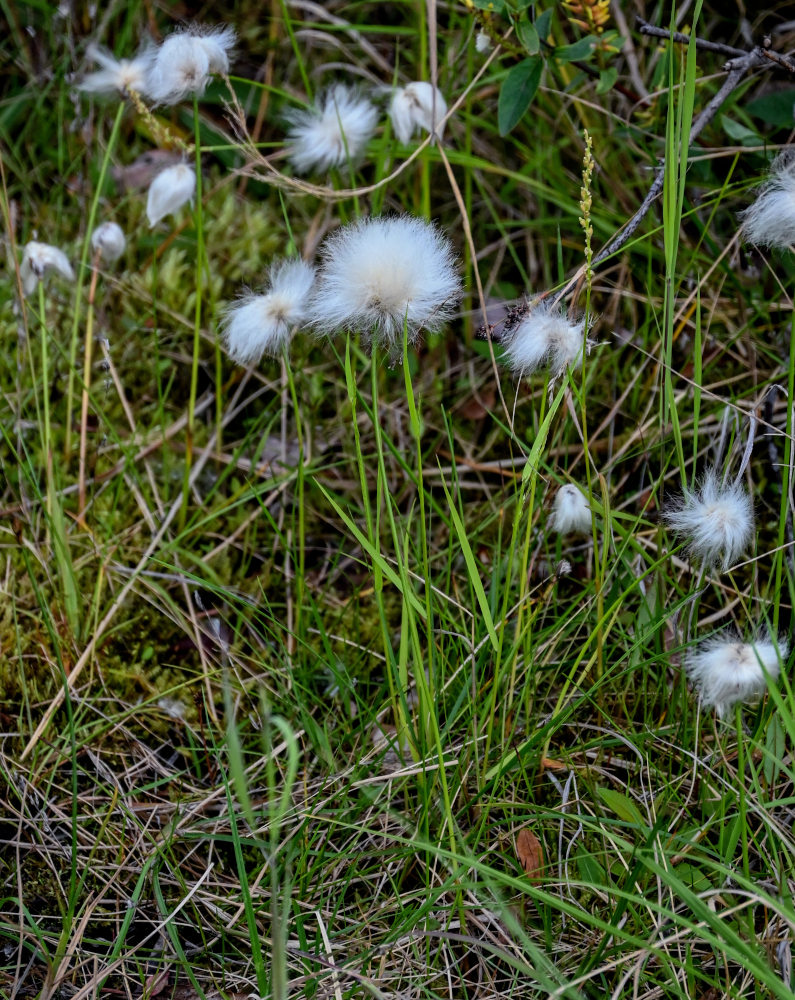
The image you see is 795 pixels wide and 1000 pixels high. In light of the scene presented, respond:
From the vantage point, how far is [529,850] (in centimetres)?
118

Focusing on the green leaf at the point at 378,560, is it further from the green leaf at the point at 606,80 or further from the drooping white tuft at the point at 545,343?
the green leaf at the point at 606,80

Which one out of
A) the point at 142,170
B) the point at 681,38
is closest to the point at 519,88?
the point at 681,38

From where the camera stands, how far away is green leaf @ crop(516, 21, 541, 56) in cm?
145

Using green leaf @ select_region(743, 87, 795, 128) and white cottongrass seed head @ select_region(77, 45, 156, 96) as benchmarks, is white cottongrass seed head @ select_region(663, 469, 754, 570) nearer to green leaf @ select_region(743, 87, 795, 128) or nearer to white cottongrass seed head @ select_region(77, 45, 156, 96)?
green leaf @ select_region(743, 87, 795, 128)

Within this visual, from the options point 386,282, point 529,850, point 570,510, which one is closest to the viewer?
point 386,282

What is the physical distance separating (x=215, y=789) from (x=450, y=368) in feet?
3.22

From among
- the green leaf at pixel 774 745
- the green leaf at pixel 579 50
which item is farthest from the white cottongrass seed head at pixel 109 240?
the green leaf at pixel 774 745

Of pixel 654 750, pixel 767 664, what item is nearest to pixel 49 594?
pixel 654 750

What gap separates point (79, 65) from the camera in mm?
2152

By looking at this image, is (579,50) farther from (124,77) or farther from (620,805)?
(620,805)

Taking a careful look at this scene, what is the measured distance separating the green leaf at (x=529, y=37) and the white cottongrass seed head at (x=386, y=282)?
0.50 metres

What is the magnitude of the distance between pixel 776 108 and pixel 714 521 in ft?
3.10

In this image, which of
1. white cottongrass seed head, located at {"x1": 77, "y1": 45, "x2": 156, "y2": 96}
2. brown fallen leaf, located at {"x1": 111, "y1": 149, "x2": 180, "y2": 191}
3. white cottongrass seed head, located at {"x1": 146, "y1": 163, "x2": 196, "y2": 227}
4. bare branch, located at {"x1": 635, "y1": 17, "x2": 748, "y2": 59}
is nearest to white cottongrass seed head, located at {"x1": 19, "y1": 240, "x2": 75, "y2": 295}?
white cottongrass seed head, located at {"x1": 146, "y1": 163, "x2": 196, "y2": 227}

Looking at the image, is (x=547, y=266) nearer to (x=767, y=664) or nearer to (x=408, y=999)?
(x=767, y=664)
